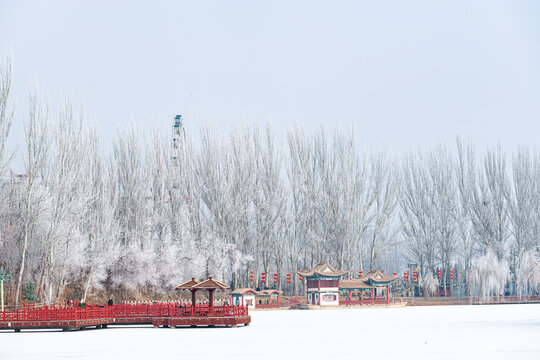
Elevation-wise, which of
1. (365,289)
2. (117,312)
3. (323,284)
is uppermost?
(323,284)

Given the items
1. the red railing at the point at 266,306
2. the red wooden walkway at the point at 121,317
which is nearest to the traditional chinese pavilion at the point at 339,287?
the red railing at the point at 266,306

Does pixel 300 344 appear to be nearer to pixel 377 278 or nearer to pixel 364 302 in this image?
pixel 377 278

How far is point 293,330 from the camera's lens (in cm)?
2428

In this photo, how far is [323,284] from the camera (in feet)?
163

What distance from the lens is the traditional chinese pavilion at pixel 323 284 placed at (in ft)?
162

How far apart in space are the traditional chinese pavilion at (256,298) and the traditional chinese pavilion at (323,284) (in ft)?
8.06

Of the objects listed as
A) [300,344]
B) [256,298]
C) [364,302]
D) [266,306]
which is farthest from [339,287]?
[300,344]

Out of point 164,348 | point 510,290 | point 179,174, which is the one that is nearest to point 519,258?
point 510,290

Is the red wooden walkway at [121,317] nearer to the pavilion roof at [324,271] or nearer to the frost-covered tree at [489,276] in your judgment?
the pavilion roof at [324,271]

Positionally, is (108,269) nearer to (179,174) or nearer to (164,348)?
(179,174)

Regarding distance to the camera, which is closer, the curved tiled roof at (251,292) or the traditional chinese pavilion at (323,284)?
the curved tiled roof at (251,292)

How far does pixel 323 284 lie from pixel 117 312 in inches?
929

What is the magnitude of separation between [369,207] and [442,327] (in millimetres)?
32952

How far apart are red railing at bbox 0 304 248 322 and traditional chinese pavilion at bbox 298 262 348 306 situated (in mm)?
21788
